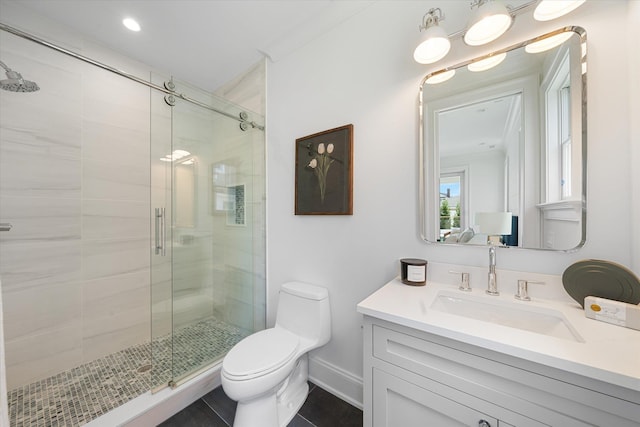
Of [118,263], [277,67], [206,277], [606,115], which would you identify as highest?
Result: [277,67]

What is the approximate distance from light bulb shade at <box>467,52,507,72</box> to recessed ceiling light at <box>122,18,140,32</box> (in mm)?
2220

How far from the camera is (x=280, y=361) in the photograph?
3.85ft

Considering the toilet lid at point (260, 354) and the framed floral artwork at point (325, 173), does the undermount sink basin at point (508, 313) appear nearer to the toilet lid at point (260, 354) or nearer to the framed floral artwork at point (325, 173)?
the framed floral artwork at point (325, 173)

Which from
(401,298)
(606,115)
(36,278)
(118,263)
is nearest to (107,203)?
(118,263)

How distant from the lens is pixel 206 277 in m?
1.91

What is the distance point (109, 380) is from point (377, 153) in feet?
7.77

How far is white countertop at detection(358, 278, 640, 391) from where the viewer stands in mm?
546

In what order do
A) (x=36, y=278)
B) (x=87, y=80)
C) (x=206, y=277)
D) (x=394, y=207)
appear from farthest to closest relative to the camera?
(x=206, y=277) < (x=87, y=80) < (x=36, y=278) < (x=394, y=207)

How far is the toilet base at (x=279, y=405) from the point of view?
45.2 inches

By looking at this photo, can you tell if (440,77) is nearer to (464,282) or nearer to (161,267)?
(464,282)

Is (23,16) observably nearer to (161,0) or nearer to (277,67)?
(161,0)

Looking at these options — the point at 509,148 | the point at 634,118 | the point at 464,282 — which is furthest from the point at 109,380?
the point at 634,118

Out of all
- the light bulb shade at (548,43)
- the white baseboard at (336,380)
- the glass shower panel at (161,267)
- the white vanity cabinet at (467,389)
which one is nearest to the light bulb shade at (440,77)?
the light bulb shade at (548,43)

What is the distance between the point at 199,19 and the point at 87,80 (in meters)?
1.02
